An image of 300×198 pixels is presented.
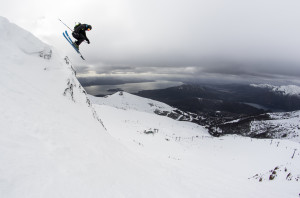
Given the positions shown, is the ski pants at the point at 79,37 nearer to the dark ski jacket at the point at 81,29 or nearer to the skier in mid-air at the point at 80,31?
the skier in mid-air at the point at 80,31

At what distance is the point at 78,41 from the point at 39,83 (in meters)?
7.91

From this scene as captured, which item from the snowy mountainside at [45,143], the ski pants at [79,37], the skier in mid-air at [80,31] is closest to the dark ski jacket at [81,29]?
the skier in mid-air at [80,31]

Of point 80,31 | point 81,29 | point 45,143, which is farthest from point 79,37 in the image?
point 45,143

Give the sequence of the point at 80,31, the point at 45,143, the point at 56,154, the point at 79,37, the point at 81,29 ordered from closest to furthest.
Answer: the point at 56,154 < the point at 45,143 < the point at 81,29 < the point at 80,31 < the point at 79,37

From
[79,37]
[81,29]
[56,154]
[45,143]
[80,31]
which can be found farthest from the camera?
[79,37]

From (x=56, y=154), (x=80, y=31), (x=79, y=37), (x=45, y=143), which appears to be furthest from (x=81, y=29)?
(x=56, y=154)

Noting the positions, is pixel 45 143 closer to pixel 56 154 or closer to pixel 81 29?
pixel 56 154

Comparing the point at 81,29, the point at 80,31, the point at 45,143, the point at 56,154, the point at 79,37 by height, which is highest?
the point at 81,29

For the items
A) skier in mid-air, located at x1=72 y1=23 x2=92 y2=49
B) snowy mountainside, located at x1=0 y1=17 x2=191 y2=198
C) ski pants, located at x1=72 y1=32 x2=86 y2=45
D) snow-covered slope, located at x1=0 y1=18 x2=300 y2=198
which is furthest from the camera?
ski pants, located at x1=72 y1=32 x2=86 y2=45

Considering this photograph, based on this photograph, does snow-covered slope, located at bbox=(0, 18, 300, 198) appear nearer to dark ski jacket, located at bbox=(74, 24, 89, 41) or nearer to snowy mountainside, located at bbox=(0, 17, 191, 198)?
snowy mountainside, located at bbox=(0, 17, 191, 198)

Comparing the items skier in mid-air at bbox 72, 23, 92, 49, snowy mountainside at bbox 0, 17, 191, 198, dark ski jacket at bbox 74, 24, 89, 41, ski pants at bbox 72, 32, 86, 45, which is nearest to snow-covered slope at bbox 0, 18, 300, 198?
snowy mountainside at bbox 0, 17, 191, 198

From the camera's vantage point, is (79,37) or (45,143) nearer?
(45,143)

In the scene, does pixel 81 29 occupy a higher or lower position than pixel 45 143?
higher

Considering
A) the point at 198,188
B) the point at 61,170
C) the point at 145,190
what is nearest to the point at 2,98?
the point at 61,170
